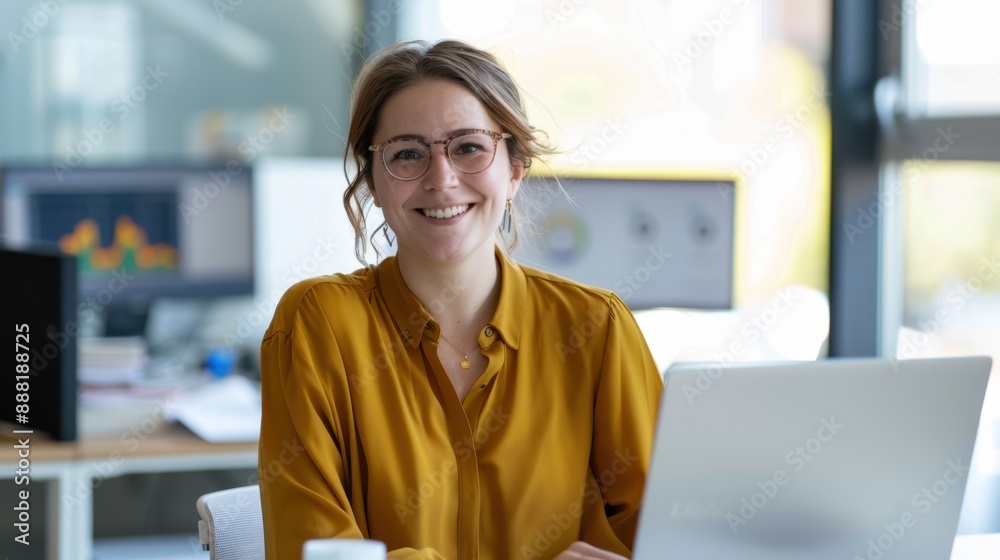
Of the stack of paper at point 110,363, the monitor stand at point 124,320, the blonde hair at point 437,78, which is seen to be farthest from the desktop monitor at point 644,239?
the monitor stand at point 124,320

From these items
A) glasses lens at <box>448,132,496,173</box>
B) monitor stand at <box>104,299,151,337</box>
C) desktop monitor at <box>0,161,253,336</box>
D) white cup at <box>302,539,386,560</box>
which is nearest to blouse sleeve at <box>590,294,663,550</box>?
glasses lens at <box>448,132,496,173</box>

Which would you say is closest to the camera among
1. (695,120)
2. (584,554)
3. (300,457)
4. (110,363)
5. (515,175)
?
(584,554)

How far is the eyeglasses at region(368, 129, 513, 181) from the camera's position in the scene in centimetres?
152

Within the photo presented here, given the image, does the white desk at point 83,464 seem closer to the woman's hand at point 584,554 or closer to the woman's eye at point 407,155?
the woman's eye at point 407,155

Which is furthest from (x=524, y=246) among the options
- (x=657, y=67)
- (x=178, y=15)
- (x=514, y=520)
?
(x=178, y=15)

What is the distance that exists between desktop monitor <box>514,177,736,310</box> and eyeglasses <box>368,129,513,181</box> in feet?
2.95

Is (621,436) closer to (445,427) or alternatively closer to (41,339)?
(445,427)

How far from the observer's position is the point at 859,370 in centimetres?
111

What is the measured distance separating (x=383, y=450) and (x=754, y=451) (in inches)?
21.2

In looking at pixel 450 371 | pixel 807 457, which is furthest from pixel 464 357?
pixel 807 457

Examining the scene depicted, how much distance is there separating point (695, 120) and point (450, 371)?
2046 mm

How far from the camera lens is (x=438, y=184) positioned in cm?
149

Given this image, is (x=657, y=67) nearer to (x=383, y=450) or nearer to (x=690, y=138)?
(x=690, y=138)

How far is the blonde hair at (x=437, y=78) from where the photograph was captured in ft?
5.08
